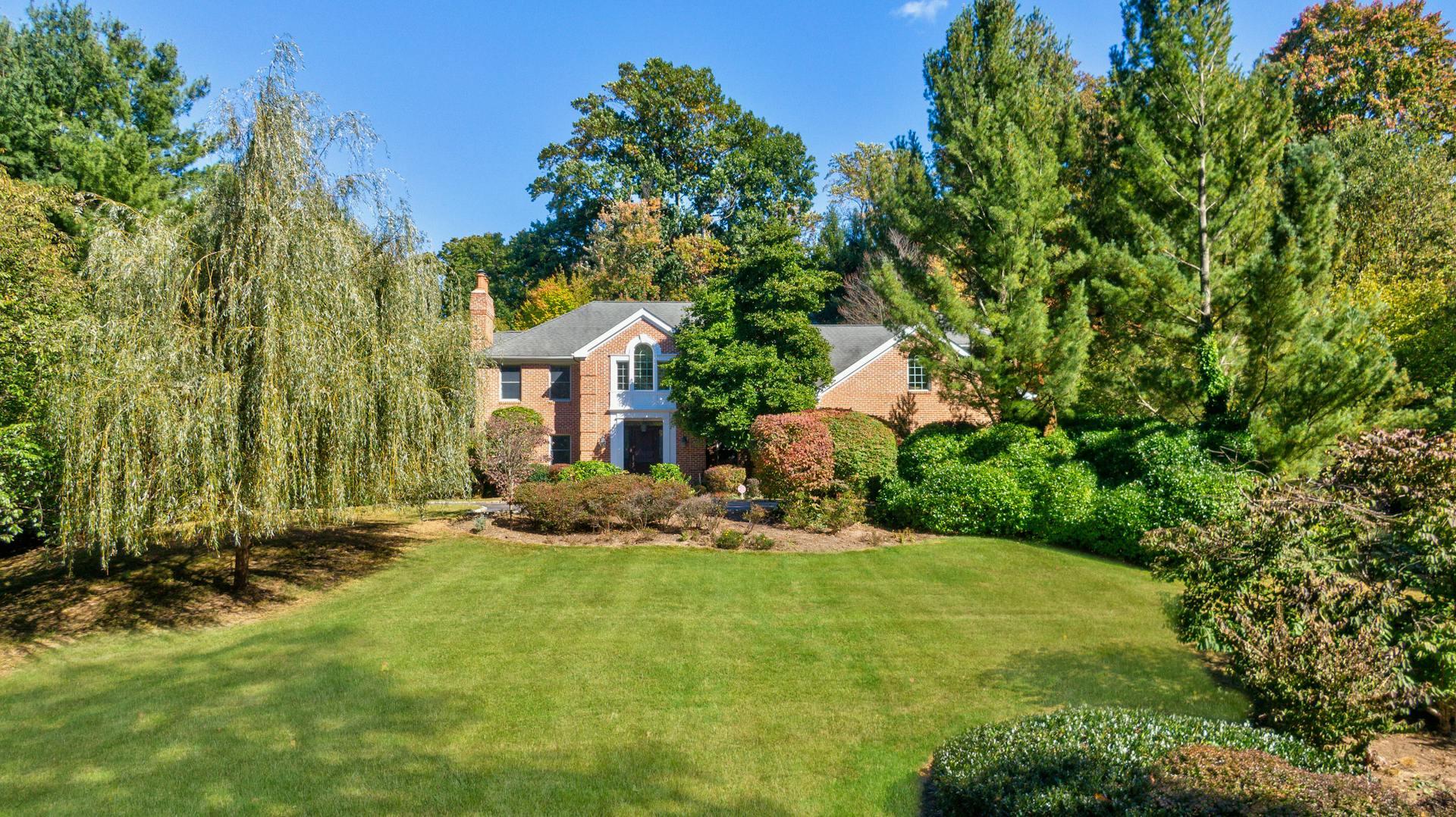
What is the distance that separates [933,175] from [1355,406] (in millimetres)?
11019

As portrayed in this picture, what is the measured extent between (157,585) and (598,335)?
17.0 m

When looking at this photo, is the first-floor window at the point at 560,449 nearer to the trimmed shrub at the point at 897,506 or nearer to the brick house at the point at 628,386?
the brick house at the point at 628,386

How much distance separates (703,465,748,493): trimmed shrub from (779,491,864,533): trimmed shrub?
13.0 feet

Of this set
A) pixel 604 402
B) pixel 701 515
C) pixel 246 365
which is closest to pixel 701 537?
pixel 701 515

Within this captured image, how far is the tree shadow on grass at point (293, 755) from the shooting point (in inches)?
232

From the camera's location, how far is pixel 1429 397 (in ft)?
60.7

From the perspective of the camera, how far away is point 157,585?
1252cm

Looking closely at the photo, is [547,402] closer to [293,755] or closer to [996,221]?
[996,221]

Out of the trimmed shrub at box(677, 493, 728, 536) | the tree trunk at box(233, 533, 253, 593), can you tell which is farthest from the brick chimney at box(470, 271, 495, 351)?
the tree trunk at box(233, 533, 253, 593)

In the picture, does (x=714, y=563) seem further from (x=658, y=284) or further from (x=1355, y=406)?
(x=658, y=284)

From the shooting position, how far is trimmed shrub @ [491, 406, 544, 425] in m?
24.7

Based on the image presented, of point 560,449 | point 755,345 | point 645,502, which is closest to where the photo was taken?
point 645,502

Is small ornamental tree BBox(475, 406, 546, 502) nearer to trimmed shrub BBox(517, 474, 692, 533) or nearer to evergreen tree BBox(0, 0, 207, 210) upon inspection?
trimmed shrub BBox(517, 474, 692, 533)

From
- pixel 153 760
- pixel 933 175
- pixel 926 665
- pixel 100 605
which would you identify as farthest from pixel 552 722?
pixel 933 175
